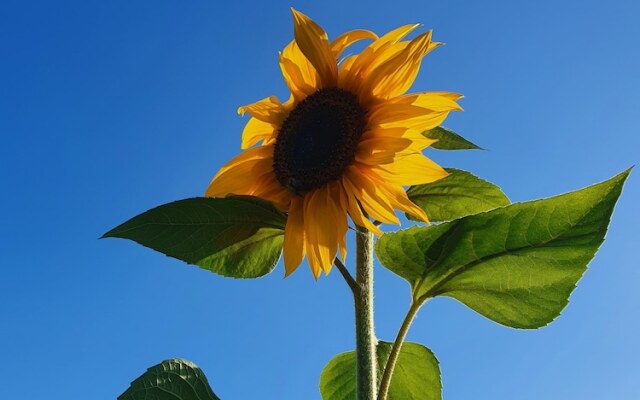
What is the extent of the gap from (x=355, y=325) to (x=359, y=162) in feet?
1.38

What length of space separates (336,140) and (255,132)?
0.38 m

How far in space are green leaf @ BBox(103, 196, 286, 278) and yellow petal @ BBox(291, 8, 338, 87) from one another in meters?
0.48

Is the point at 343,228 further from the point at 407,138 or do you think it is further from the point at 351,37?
the point at 351,37

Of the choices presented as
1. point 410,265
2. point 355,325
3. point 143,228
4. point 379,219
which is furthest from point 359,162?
point 143,228

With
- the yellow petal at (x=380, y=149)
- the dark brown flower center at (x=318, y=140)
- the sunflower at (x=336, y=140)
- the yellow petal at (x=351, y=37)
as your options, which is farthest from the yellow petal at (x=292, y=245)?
the yellow petal at (x=351, y=37)

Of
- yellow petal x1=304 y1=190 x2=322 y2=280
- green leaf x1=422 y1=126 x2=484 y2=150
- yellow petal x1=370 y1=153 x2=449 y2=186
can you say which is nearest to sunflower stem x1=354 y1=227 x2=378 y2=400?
yellow petal x1=304 y1=190 x2=322 y2=280

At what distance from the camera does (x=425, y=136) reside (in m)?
1.85

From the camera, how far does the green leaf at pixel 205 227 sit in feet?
5.43

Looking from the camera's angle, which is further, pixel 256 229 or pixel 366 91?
pixel 366 91

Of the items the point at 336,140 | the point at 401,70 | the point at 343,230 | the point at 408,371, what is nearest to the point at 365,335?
the point at 343,230

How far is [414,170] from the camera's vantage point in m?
1.75

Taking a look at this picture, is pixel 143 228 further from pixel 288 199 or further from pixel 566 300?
pixel 566 300

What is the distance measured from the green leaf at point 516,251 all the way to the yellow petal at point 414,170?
5.1 inches

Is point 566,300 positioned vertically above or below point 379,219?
below
